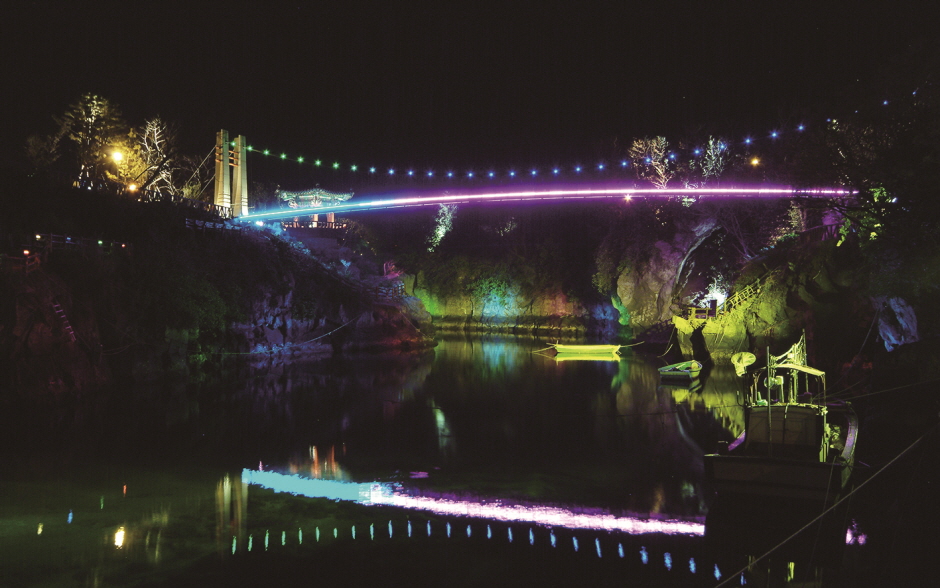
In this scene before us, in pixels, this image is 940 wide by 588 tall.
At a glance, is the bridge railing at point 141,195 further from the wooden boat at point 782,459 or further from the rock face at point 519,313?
the wooden boat at point 782,459

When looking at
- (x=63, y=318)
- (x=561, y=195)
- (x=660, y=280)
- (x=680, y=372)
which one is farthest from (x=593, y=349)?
(x=63, y=318)

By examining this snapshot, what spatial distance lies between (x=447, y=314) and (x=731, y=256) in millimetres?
20596

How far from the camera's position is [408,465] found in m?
10.1

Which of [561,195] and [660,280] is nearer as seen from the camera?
[561,195]

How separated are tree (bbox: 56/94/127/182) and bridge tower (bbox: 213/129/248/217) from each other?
465 centimetres

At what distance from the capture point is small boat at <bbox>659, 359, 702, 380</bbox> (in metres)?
18.8

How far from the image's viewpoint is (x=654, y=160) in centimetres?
3028

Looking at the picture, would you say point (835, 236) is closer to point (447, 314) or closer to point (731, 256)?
point (731, 256)

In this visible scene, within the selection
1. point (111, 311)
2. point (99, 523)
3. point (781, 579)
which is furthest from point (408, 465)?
Result: point (111, 311)

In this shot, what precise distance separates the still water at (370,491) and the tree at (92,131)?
642 inches

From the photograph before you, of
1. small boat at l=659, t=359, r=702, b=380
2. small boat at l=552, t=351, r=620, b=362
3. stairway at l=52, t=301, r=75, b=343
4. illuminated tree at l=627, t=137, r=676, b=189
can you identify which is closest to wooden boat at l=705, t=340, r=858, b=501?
small boat at l=659, t=359, r=702, b=380

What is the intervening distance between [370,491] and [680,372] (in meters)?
13.1

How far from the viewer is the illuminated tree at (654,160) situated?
29906 millimetres

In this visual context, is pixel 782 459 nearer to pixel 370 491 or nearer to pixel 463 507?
pixel 463 507
